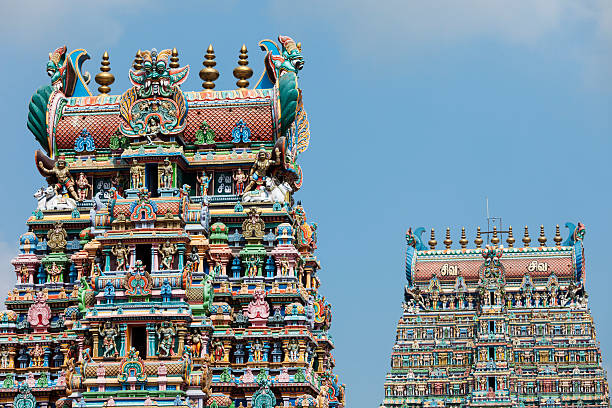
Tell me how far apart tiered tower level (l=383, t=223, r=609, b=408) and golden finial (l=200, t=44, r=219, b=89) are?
45137 mm

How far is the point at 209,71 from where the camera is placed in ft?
254

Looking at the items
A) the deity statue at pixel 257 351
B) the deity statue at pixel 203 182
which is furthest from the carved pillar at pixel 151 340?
the deity statue at pixel 203 182

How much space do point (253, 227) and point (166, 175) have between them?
179 inches

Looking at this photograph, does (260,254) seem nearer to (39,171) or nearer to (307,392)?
(307,392)

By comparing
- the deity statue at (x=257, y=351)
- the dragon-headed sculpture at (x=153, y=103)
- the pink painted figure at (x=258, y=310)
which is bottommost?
the deity statue at (x=257, y=351)

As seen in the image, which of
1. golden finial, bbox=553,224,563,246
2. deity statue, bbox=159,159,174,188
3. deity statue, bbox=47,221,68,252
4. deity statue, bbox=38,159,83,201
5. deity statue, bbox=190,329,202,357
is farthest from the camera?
golden finial, bbox=553,224,563,246

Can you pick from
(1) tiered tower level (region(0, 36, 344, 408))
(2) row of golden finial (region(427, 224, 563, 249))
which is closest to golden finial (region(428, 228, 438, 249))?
(2) row of golden finial (region(427, 224, 563, 249))

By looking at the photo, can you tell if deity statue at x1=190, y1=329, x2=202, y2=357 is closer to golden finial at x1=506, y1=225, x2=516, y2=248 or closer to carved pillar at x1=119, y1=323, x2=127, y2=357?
carved pillar at x1=119, y1=323, x2=127, y2=357

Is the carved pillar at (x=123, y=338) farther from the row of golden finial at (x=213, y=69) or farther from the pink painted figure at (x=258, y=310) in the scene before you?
the row of golden finial at (x=213, y=69)

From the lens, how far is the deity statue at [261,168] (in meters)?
72.8

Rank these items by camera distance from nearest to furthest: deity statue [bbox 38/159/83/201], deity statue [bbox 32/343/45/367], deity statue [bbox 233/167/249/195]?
deity statue [bbox 32/343/45/367]
deity statue [bbox 233/167/249/195]
deity statue [bbox 38/159/83/201]

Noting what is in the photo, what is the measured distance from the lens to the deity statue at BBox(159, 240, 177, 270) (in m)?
67.6

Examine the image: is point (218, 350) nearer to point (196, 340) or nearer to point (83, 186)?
point (196, 340)

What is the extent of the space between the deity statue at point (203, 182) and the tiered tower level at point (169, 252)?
8cm
